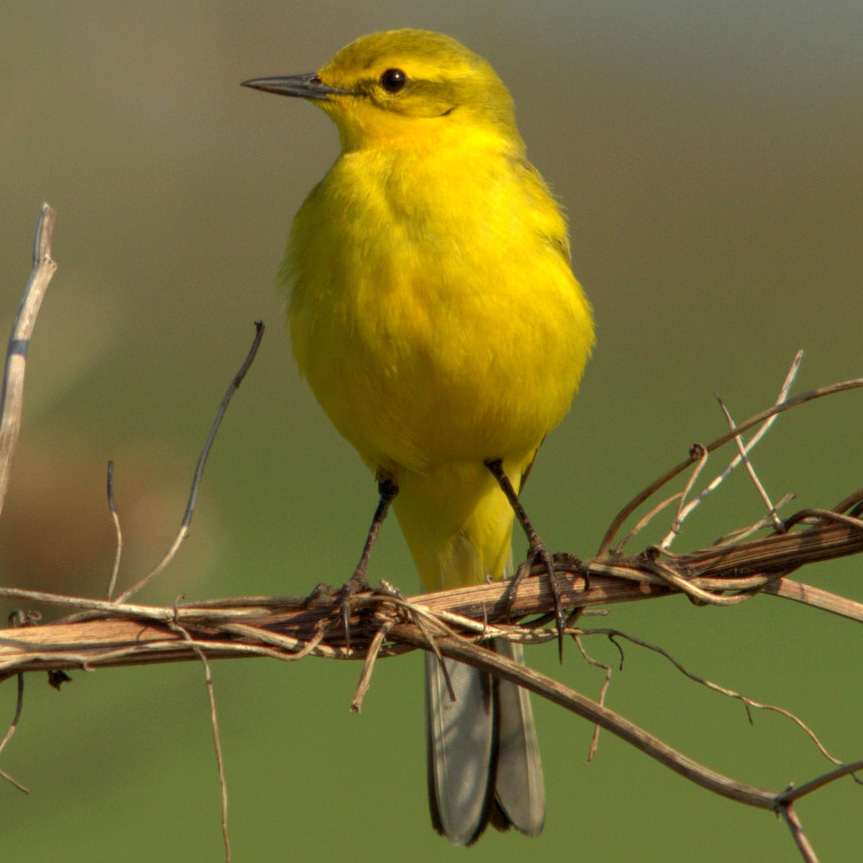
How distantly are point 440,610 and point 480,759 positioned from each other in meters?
1.39

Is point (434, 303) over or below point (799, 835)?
over

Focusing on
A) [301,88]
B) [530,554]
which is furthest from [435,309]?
[301,88]

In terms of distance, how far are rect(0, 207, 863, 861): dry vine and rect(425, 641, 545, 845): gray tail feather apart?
3.53ft

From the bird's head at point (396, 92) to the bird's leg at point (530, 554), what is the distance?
114cm

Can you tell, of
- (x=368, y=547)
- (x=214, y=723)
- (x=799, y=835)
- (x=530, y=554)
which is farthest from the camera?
(x=368, y=547)

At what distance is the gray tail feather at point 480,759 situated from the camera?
11.6 feet

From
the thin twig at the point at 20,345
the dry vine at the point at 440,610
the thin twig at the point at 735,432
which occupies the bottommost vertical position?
the dry vine at the point at 440,610

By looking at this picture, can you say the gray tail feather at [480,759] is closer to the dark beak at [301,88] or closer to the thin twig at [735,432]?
the thin twig at [735,432]

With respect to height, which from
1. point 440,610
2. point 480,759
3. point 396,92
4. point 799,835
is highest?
point 396,92

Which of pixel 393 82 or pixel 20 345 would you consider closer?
pixel 20 345

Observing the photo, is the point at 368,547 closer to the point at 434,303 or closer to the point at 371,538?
the point at 371,538

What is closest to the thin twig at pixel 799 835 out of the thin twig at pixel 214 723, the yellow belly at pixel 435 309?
the thin twig at pixel 214 723

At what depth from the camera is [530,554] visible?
12.1 feet

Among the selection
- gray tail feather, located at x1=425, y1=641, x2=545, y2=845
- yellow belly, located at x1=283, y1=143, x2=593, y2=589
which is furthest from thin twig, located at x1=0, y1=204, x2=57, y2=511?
gray tail feather, located at x1=425, y1=641, x2=545, y2=845
